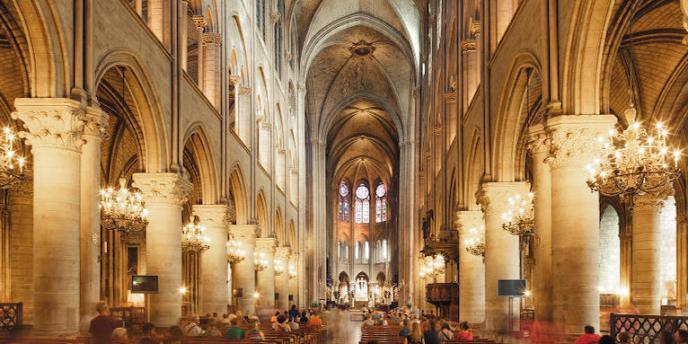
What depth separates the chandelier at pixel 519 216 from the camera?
54.5ft

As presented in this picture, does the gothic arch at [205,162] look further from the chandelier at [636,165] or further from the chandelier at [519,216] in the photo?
the chandelier at [636,165]

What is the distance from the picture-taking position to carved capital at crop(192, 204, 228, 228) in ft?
75.1

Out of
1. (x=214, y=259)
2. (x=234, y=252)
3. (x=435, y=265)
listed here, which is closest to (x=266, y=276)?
(x=234, y=252)

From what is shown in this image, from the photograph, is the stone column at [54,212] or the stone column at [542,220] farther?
the stone column at [542,220]

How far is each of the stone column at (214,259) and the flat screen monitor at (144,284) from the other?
22.8ft

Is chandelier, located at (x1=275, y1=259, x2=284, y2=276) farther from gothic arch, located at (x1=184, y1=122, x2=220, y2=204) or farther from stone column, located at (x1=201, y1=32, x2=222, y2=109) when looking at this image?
stone column, located at (x1=201, y1=32, x2=222, y2=109)

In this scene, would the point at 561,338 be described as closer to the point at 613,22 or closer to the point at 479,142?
the point at 613,22

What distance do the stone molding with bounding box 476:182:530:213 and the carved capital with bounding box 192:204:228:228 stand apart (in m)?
8.68

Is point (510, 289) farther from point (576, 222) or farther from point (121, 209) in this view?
point (121, 209)

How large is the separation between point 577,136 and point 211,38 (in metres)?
14.3

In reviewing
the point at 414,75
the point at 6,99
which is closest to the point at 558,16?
the point at 6,99

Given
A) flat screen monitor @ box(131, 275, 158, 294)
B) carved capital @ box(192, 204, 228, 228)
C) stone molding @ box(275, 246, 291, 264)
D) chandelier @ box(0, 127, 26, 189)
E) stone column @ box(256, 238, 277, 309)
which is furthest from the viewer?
stone molding @ box(275, 246, 291, 264)

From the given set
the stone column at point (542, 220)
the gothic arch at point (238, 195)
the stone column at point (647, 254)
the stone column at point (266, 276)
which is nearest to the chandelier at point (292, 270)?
the stone column at point (266, 276)

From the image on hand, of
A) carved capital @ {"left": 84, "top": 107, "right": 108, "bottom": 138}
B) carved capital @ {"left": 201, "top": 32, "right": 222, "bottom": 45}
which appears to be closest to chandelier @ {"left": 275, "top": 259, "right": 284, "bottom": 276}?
carved capital @ {"left": 201, "top": 32, "right": 222, "bottom": 45}
